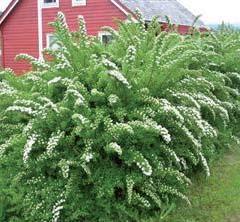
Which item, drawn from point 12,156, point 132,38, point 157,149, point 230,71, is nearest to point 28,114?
point 12,156

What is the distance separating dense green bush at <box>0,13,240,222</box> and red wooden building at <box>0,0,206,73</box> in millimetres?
14739

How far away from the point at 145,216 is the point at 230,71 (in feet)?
14.9

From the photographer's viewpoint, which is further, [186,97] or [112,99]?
[186,97]

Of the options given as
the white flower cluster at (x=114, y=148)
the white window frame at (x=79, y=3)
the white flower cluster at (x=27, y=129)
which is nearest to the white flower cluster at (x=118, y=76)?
the white flower cluster at (x=114, y=148)

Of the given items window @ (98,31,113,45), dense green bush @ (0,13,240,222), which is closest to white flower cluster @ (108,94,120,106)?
dense green bush @ (0,13,240,222)

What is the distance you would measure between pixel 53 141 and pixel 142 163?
2.87ft

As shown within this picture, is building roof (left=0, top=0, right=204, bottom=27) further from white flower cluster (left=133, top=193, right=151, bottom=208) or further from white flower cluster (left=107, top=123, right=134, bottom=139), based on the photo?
white flower cluster (left=133, top=193, right=151, bottom=208)

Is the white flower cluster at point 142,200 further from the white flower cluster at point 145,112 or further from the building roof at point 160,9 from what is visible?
the building roof at point 160,9

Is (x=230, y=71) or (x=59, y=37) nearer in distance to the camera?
(x=59, y=37)

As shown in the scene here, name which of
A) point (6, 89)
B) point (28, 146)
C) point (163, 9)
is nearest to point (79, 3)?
point (163, 9)

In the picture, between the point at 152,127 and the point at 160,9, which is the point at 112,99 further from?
the point at 160,9

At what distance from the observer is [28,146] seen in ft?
16.9

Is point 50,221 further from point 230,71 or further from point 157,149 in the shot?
point 230,71

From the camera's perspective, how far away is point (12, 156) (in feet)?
18.0
